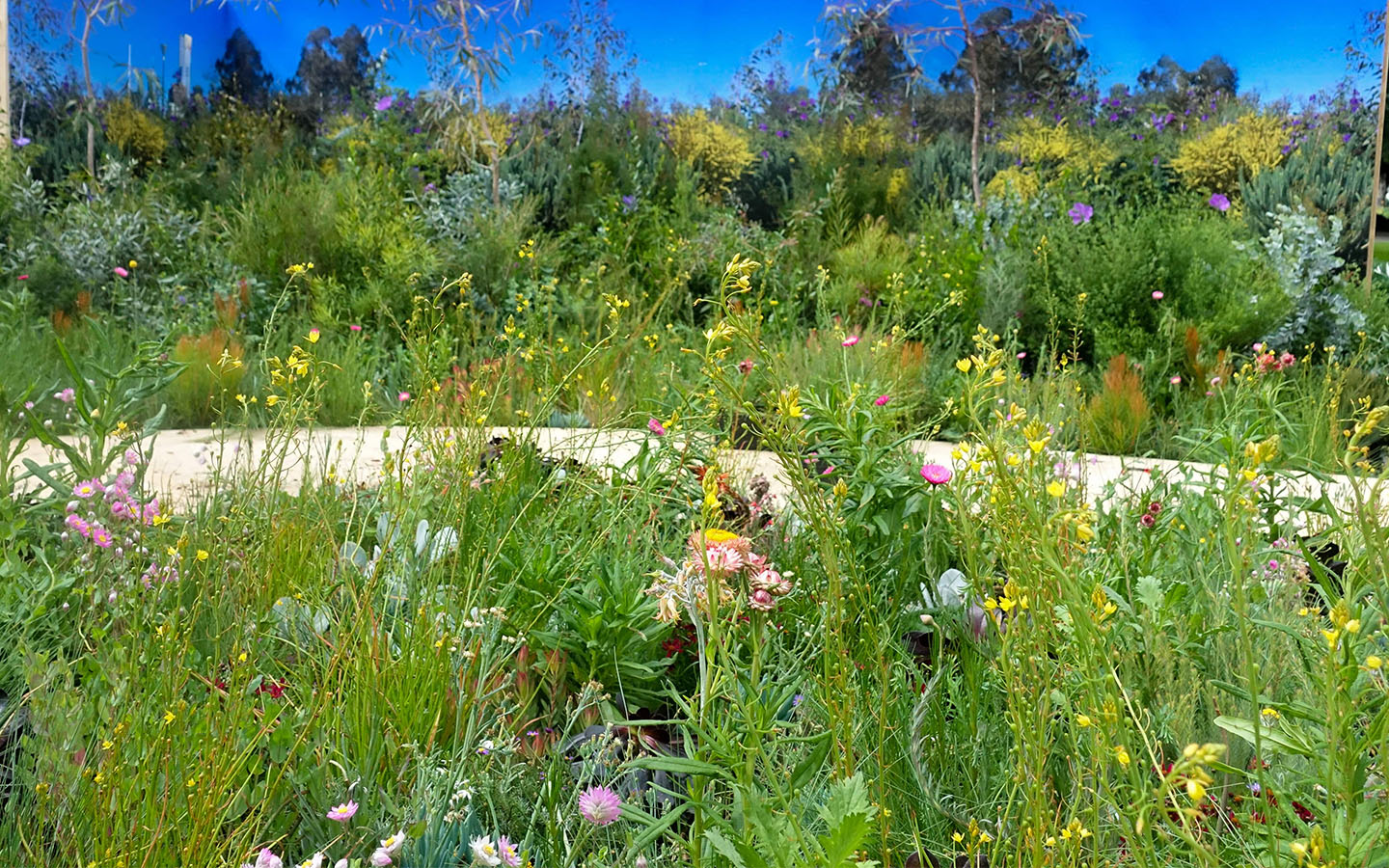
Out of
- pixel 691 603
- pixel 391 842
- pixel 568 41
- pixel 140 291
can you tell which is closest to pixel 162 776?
pixel 391 842

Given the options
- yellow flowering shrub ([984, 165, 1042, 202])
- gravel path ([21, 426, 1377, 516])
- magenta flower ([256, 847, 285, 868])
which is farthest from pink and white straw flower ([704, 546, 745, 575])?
yellow flowering shrub ([984, 165, 1042, 202])

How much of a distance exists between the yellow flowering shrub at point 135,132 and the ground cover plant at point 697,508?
0.03m

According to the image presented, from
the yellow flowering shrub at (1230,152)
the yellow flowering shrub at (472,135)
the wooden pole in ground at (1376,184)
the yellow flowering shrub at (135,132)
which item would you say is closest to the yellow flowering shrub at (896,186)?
the yellow flowering shrub at (1230,152)

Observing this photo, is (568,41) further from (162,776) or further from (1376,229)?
(162,776)

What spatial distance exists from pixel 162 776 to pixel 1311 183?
345 inches

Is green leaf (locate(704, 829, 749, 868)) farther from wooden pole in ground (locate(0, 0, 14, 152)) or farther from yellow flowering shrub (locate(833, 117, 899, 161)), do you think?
wooden pole in ground (locate(0, 0, 14, 152))

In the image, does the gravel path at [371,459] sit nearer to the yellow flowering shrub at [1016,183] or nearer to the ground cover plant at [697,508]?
the ground cover plant at [697,508]

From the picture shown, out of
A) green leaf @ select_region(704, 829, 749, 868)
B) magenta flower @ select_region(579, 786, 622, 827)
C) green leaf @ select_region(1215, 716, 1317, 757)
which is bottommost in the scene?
magenta flower @ select_region(579, 786, 622, 827)

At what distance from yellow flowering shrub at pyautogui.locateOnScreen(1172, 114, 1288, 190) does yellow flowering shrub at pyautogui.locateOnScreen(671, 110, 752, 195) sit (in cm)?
392

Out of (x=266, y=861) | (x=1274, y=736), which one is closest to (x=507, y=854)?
(x=266, y=861)

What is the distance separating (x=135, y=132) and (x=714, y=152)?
5275mm

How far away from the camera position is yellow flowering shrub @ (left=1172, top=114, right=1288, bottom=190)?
8.99m

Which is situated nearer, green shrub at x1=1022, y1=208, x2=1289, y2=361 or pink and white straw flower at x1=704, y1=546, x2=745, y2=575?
pink and white straw flower at x1=704, y1=546, x2=745, y2=575

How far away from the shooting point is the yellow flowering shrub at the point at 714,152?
32.8ft
